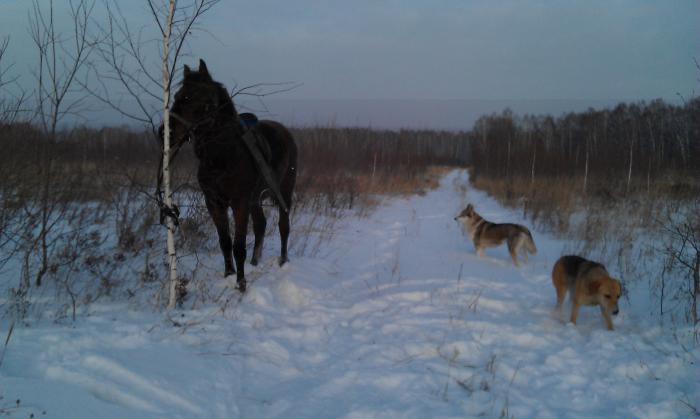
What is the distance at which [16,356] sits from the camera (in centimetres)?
244

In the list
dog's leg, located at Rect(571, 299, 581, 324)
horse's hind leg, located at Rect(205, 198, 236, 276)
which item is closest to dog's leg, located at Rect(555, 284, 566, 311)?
dog's leg, located at Rect(571, 299, 581, 324)

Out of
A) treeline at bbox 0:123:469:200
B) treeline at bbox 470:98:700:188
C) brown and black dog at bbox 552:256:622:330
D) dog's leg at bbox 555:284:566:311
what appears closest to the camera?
treeline at bbox 0:123:469:200

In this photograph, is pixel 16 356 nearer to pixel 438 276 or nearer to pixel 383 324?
pixel 383 324

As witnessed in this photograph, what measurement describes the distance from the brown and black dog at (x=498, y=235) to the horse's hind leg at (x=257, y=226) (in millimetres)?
5165

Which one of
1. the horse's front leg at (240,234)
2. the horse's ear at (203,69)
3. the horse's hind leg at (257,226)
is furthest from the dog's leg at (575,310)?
the horse's ear at (203,69)

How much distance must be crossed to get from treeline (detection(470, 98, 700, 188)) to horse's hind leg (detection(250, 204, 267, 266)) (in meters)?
10.0

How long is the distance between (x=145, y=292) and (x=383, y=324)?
2648mm

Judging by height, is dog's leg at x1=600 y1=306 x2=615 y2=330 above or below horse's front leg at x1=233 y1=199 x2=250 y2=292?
below

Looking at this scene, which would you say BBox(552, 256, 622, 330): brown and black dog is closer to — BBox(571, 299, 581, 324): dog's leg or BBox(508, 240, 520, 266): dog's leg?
BBox(571, 299, 581, 324): dog's leg

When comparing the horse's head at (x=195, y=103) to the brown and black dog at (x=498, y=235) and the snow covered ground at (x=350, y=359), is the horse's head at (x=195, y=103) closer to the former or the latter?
the snow covered ground at (x=350, y=359)

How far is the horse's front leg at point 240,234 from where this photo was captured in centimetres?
457

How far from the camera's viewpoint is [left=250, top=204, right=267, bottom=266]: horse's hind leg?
5441mm

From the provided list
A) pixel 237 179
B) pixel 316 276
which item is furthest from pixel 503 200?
pixel 237 179

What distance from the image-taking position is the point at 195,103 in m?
3.87
